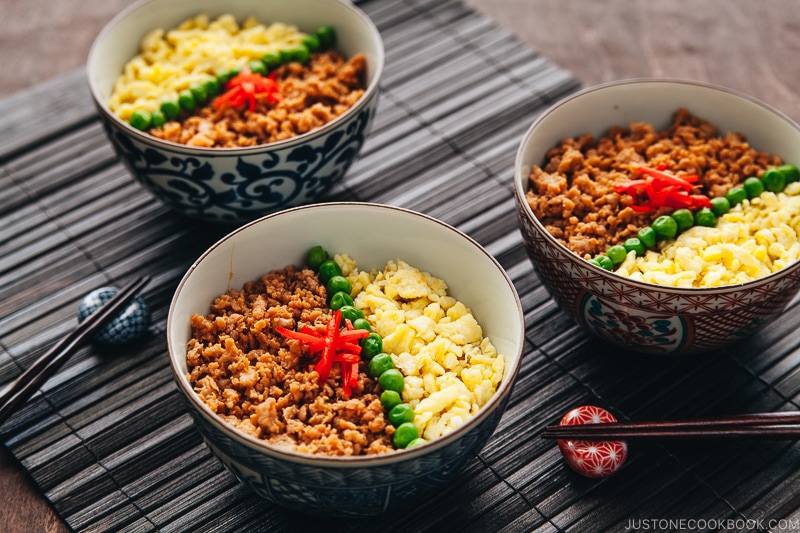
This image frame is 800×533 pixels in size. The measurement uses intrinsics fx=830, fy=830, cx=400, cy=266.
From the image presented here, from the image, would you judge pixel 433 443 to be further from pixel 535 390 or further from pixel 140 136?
pixel 140 136

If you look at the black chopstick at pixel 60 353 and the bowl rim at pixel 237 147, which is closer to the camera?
the black chopstick at pixel 60 353

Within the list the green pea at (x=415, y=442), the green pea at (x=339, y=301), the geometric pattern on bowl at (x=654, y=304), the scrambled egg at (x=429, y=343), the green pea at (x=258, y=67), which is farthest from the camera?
the green pea at (x=258, y=67)

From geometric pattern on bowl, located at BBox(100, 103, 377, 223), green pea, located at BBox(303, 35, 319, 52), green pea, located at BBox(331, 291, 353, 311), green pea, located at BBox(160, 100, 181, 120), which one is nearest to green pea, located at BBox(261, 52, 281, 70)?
green pea, located at BBox(303, 35, 319, 52)

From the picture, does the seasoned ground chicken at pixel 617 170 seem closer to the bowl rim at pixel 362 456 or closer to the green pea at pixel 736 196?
the green pea at pixel 736 196

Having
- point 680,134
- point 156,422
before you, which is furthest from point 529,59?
point 156,422

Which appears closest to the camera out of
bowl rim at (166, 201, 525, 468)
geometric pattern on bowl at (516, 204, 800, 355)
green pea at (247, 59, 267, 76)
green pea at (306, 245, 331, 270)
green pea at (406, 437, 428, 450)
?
bowl rim at (166, 201, 525, 468)

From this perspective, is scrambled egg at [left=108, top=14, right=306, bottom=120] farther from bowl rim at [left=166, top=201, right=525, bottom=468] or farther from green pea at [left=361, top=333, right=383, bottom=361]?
green pea at [left=361, top=333, right=383, bottom=361]

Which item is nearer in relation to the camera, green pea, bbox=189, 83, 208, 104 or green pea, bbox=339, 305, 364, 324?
green pea, bbox=339, 305, 364, 324

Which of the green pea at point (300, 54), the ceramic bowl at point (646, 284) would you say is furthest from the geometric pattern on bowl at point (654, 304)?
the green pea at point (300, 54)
